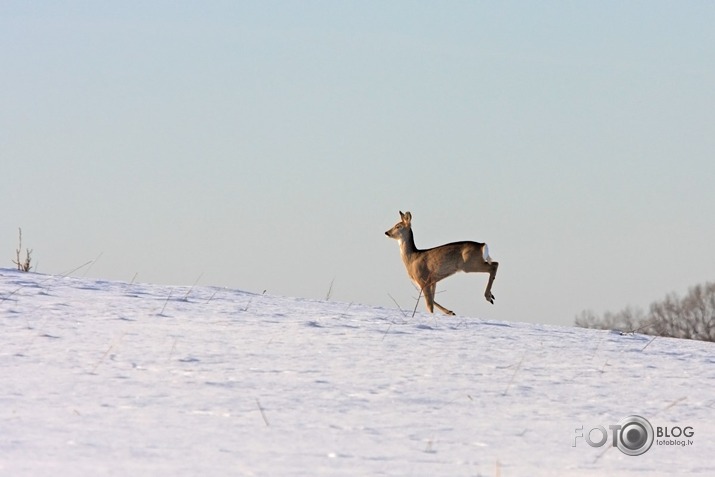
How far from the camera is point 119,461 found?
3584mm

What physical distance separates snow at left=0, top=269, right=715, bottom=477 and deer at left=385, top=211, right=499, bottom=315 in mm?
9289

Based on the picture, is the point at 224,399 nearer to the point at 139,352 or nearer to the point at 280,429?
the point at 280,429

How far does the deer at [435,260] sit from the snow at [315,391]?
9.29 metres

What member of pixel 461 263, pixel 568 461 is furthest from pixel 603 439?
pixel 461 263

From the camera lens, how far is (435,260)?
18.1 m

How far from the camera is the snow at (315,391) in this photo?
3.81 m

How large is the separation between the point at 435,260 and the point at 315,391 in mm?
13280

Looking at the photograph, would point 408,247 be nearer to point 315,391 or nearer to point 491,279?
point 491,279

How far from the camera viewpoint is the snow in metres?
3.81

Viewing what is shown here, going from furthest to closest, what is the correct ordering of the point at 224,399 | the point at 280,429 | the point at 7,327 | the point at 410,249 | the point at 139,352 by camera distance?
the point at 410,249
the point at 7,327
the point at 139,352
the point at 224,399
the point at 280,429

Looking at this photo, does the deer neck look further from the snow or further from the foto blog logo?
the foto blog logo

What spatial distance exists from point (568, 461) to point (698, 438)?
35.4 inches

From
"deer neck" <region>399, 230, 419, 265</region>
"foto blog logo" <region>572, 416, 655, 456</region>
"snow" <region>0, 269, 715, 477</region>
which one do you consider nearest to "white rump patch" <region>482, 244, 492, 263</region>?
"deer neck" <region>399, 230, 419, 265</region>

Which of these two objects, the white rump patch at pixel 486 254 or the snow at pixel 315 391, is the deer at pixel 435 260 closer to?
the white rump patch at pixel 486 254
